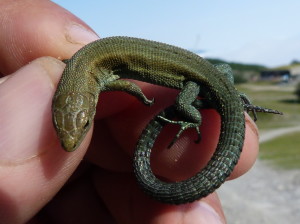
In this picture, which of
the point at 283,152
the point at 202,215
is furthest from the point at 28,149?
the point at 283,152

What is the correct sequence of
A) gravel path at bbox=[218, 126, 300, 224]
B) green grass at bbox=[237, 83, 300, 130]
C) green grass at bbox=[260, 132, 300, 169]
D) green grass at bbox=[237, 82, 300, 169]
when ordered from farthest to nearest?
1. green grass at bbox=[237, 83, 300, 130]
2. green grass at bbox=[237, 82, 300, 169]
3. green grass at bbox=[260, 132, 300, 169]
4. gravel path at bbox=[218, 126, 300, 224]

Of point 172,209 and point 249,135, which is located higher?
point 249,135

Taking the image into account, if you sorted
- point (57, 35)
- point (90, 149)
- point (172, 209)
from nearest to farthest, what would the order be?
point (172, 209) → point (57, 35) → point (90, 149)

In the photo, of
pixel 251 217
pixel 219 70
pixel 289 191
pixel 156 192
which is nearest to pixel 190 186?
pixel 156 192

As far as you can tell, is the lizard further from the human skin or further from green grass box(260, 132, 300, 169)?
green grass box(260, 132, 300, 169)

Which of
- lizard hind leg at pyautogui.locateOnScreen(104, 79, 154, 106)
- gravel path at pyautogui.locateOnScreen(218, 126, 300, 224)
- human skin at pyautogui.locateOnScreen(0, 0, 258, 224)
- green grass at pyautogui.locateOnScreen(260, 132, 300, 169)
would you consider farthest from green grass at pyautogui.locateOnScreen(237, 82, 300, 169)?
lizard hind leg at pyautogui.locateOnScreen(104, 79, 154, 106)

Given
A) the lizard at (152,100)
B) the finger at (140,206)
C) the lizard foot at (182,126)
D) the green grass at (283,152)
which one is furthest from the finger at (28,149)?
the green grass at (283,152)

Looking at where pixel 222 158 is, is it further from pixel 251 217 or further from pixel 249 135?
pixel 251 217

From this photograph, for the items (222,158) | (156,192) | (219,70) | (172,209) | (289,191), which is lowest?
(289,191)

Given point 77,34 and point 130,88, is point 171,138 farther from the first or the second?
point 77,34
